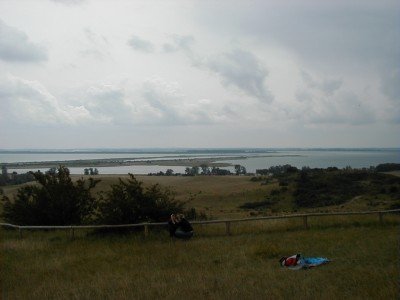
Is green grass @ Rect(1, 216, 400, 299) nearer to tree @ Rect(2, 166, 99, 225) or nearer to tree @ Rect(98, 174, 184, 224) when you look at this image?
tree @ Rect(98, 174, 184, 224)

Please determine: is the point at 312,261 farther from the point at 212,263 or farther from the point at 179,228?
the point at 179,228

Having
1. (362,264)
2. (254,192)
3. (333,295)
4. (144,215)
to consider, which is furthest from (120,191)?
(254,192)

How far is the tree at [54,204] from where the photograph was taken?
18.2 meters

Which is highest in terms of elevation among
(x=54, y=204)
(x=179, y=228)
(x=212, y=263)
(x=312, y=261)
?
(x=54, y=204)

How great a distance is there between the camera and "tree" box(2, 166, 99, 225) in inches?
719

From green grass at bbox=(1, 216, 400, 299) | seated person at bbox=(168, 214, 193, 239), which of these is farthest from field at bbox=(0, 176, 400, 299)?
seated person at bbox=(168, 214, 193, 239)

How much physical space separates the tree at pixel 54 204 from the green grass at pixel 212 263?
1.94m

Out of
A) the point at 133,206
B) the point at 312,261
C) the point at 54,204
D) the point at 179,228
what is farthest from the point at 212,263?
the point at 54,204

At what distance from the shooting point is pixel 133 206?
16.2m

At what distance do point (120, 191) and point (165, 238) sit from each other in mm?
3223

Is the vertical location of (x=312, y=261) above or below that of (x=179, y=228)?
below

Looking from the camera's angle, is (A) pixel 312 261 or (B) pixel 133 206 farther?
(B) pixel 133 206

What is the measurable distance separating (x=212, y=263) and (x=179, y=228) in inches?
147

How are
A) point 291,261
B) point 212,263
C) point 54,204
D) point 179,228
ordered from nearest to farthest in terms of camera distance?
point 291,261
point 212,263
point 179,228
point 54,204
